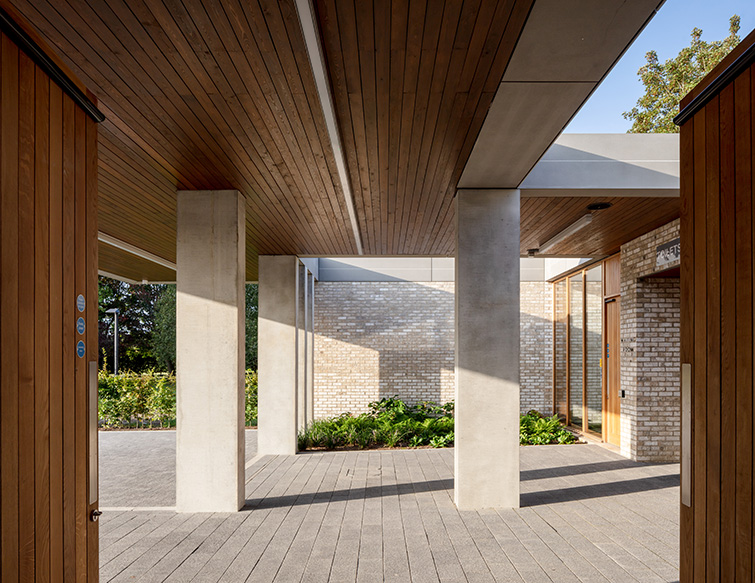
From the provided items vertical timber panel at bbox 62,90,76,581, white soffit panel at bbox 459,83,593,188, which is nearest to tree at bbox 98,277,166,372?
white soffit panel at bbox 459,83,593,188

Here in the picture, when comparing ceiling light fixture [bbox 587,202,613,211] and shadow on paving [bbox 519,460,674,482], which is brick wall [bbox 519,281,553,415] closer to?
shadow on paving [bbox 519,460,674,482]

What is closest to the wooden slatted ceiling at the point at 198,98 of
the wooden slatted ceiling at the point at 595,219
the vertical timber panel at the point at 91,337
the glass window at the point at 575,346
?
the vertical timber panel at the point at 91,337

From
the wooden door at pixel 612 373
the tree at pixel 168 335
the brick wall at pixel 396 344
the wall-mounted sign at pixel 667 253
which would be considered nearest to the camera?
the wall-mounted sign at pixel 667 253

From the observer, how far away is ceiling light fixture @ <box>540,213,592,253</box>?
7.27 metres

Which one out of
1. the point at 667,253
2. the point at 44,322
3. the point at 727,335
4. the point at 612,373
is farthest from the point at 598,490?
the point at 44,322

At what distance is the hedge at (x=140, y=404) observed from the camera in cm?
1388

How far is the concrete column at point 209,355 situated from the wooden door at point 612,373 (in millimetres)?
6468

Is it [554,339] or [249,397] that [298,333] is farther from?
[554,339]

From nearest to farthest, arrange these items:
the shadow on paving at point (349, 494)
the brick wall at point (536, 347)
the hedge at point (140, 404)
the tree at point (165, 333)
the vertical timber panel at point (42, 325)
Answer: the vertical timber panel at point (42, 325) → the shadow on paving at point (349, 494) → the brick wall at point (536, 347) → the hedge at point (140, 404) → the tree at point (165, 333)

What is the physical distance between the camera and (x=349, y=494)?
6.70 m

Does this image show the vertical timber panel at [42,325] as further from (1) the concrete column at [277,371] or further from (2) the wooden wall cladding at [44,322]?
(1) the concrete column at [277,371]

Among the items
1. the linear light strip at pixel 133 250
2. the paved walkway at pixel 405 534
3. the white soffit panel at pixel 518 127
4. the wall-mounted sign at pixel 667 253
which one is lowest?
the paved walkway at pixel 405 534

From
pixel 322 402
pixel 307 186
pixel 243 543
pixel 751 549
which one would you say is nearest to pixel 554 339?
pixel 322 402

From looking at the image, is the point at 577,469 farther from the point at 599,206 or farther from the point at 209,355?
the point at 209,355
